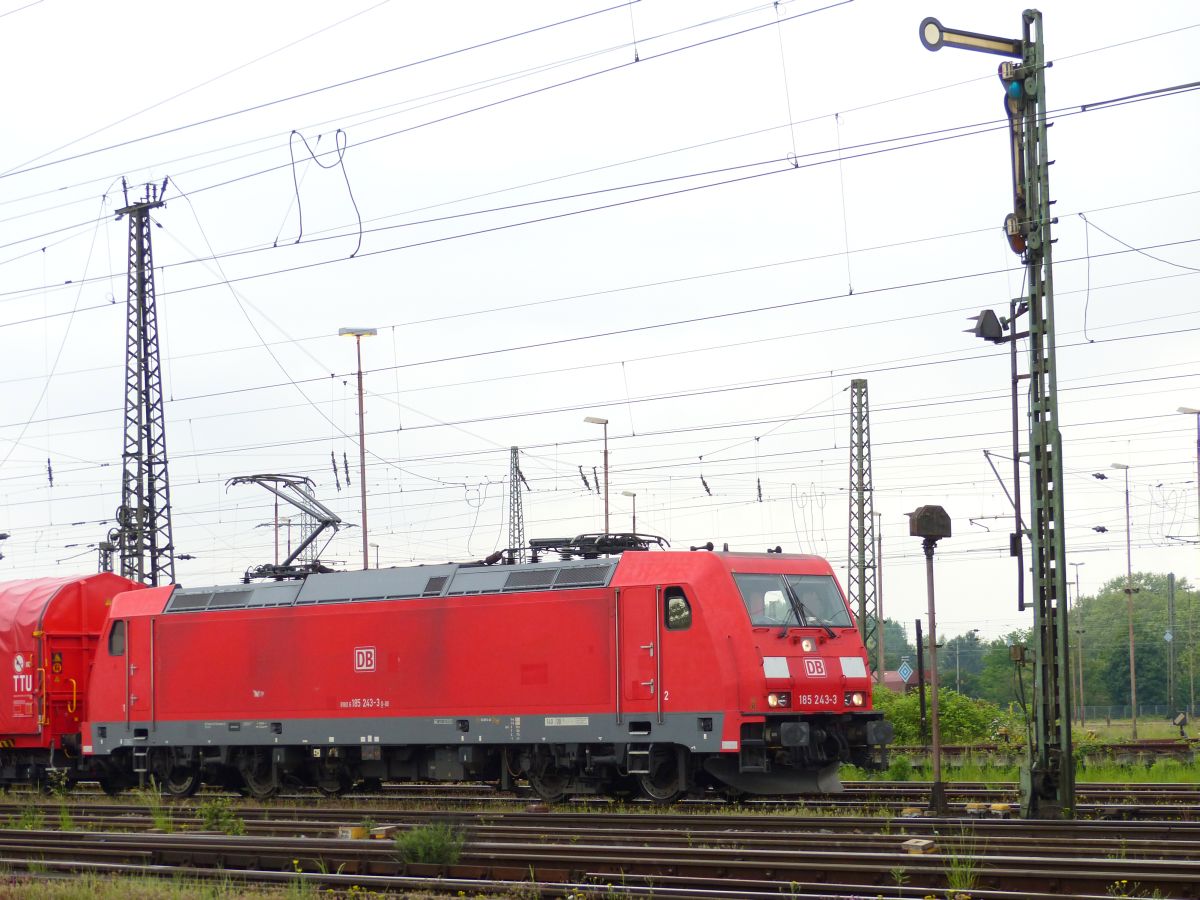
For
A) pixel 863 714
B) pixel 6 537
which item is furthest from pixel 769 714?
pixel 6 537

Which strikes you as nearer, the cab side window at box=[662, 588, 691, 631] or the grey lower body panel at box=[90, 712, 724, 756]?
the grey lower body panel at box=[90, 712, 724, 756]

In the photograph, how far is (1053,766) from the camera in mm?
16781

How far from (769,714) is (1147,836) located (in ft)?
19.1

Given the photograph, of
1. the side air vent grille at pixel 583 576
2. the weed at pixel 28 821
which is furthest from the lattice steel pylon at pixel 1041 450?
the weed at pixel 28 821

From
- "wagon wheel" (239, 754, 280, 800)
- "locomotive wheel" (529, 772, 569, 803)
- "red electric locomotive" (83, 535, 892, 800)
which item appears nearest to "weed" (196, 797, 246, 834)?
"red electric locomotive" (83, 535, 892, 800)

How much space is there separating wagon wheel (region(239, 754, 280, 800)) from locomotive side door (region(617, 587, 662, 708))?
8099mm

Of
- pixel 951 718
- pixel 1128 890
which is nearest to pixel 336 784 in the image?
pixel 1128 890

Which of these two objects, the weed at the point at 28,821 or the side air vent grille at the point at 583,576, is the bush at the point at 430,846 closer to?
the side air vent grille at the point at 583,576

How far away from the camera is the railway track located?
11.8 m

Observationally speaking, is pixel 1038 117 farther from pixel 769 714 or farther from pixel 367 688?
pixel 367 688

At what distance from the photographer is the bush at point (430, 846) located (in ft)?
46.5

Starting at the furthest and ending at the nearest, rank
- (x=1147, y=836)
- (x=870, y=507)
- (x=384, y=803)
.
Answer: (x=870, y=507) < (x=384, y=803) < (x=1147, y=836)

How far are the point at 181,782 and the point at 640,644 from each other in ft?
36.1

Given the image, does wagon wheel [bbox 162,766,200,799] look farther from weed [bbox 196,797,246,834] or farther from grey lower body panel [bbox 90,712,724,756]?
weed [bbox 196,797,246,834]
